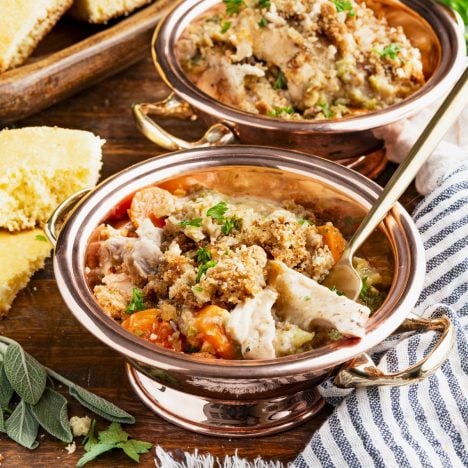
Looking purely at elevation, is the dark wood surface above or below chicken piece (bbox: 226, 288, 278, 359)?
below

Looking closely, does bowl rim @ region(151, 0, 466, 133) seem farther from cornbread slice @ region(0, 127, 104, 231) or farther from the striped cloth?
the striped cloth

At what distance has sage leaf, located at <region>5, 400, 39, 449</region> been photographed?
2730mm

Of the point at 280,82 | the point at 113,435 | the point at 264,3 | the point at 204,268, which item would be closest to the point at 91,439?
the point at 113,435

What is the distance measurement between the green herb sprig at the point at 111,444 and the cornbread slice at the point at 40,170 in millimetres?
1145

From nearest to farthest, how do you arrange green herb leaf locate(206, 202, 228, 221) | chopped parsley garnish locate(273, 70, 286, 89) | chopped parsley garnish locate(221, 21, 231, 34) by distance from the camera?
green herb leaf locate(206, 202, 228, 221) < chopped parsley garnish locate(273, 70, 286, 89) < chopped parsley garnish locate(221, 21, 231, 34)

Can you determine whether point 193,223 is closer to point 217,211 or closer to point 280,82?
point 217,211

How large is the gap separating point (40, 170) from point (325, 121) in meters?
1.19

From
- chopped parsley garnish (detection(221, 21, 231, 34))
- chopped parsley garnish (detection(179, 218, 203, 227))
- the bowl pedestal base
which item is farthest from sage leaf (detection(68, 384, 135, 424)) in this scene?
chopped parsley garnish (detection(221, 21, 231, 34))

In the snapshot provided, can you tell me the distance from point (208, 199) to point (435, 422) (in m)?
1.05

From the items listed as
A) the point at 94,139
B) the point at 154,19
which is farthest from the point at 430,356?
the point at 154,19

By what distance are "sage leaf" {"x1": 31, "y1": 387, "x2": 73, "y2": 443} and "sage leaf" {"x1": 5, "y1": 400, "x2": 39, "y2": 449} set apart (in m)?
0.02

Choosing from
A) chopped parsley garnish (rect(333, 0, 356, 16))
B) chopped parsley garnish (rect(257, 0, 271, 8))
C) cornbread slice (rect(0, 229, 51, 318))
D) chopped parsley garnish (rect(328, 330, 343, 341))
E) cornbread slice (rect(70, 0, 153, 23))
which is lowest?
cornbread slice (rect(0, 229, 51, 318))

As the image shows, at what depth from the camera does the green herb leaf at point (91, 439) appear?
2.71 m

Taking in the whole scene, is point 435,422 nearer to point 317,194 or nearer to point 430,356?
point 430,356
